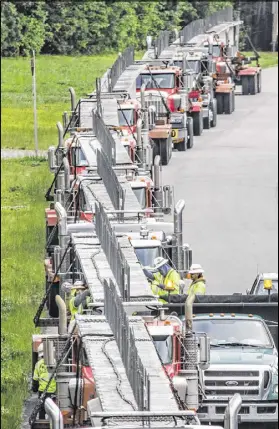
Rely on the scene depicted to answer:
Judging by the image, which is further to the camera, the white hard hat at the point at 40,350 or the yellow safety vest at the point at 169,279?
the yellow safety vest at the point at 169,279

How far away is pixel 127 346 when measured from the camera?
55.3 ft

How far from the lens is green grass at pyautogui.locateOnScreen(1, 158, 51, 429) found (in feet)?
84.3

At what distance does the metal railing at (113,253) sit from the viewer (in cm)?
1998

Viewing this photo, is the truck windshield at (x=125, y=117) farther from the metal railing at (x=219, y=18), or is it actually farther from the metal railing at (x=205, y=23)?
the metal railing at (x=219, y=18)

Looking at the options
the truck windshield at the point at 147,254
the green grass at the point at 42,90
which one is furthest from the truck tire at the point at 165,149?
the truck windshield at the point at 147,254

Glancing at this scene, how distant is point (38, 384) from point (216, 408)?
220cm

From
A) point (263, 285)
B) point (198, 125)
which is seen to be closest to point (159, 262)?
point (263, 285)

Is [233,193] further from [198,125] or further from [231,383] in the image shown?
[231,383]

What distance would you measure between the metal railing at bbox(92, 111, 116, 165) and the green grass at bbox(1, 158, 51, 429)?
1.82 meters

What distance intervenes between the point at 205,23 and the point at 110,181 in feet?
99.1

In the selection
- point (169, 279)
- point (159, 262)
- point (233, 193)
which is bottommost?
point (233, 193)

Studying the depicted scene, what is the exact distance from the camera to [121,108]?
4016 cm

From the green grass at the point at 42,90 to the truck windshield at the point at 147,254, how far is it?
45.3 ft

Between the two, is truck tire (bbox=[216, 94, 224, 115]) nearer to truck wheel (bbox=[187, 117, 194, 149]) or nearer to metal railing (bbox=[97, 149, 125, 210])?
truck wheel (bbox=[187, 117, 194, 149])
